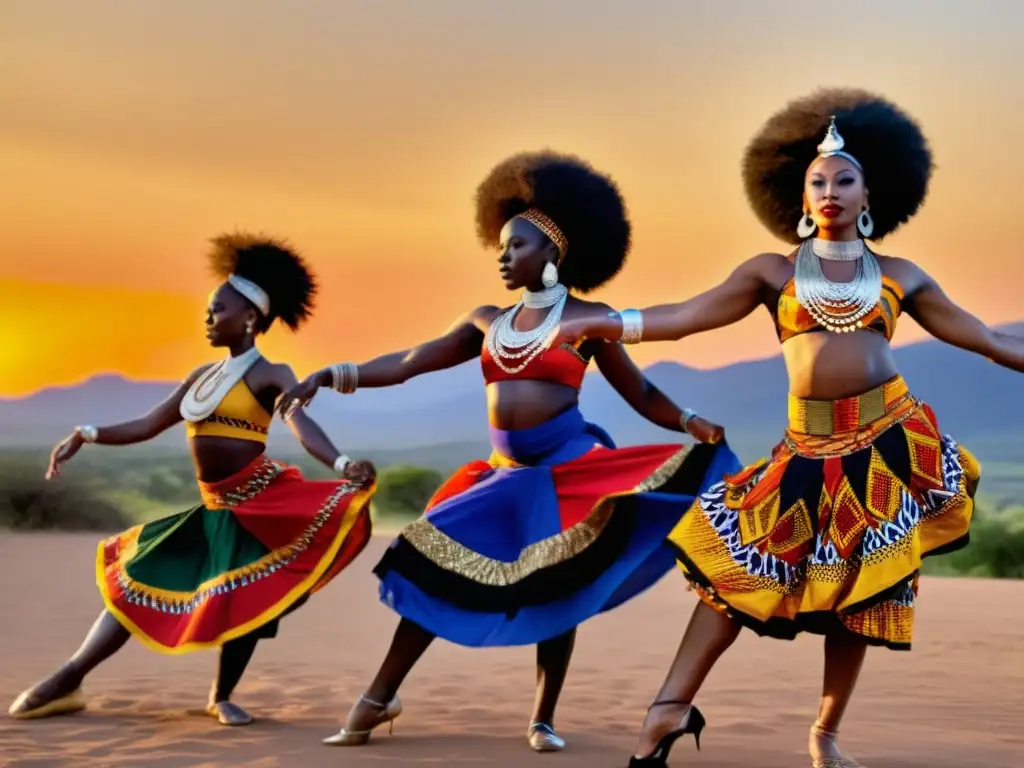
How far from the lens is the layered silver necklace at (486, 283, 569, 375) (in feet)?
16.7

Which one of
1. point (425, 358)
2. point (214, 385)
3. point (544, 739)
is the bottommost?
point (544, 739)

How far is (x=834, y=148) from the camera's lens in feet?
14.3

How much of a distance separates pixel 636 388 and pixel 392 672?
1496 mm

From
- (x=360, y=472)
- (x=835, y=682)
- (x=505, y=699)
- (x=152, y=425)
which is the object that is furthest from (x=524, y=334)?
(x=505, y=699)

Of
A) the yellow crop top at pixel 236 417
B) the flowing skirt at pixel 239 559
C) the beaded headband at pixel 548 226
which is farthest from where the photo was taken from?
the yellow crop top at pixel 236 417

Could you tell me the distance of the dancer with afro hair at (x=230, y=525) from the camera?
5441mm

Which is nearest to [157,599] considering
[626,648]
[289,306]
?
[289,306]

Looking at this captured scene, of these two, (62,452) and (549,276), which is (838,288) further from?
(62,452)

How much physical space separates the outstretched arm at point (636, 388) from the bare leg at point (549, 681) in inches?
36.8

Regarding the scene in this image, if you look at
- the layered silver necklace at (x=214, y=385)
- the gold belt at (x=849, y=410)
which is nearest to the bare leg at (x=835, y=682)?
the gold belt at (x=849, y=410)

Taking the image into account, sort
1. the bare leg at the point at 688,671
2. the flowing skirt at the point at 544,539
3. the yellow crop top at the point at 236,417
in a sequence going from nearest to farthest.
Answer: the bare leg at the point at 688,671 → the flowing skirt at the point at 544,539 → the yellow crop top at the point at 236,417

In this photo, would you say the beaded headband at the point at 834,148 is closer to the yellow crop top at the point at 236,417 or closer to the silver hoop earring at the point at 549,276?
the silver hoop earring at the point at 549,276

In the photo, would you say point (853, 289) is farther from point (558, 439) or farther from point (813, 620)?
point (558, 439)

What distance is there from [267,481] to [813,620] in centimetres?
265
